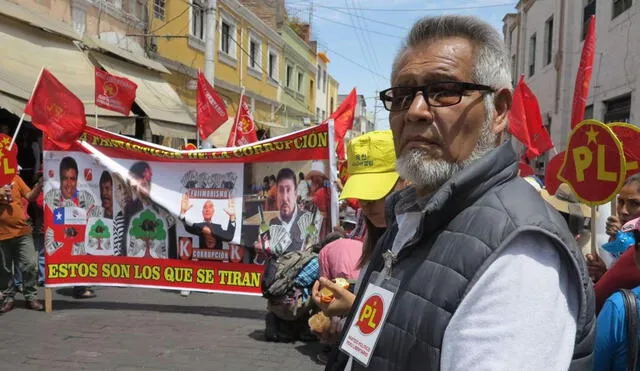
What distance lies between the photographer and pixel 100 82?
327 inches

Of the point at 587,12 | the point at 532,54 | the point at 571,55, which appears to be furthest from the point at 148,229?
the point at 532,54

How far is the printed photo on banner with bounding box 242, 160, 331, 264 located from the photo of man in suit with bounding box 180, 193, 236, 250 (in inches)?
6.5

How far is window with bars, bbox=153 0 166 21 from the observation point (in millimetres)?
14961

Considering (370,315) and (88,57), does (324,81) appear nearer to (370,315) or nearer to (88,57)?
(88,57)

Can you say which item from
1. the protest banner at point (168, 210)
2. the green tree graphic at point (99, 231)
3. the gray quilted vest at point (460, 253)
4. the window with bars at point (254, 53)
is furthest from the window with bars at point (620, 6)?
the window with bars at point (254, 53)

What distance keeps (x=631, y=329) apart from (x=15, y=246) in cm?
633

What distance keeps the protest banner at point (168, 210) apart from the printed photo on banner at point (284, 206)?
1 centimetres

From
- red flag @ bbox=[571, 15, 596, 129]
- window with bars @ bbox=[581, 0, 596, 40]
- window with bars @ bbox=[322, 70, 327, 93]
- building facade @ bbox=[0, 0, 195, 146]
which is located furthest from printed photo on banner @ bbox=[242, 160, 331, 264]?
window with bars @ bbox=[322, 70, 327, 93]

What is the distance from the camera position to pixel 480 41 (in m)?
1.39

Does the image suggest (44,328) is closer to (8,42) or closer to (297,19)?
(8,42)

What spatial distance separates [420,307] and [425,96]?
52cm

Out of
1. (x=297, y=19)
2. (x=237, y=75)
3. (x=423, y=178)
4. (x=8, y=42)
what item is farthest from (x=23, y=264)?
(x=297, y=19)

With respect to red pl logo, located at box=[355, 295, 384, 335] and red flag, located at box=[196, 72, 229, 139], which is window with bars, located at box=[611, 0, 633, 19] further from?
red pl logo, located at box=[355, 295, 384, 335]

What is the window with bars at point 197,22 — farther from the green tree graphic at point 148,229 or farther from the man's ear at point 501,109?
the man's ear at point 501,109
